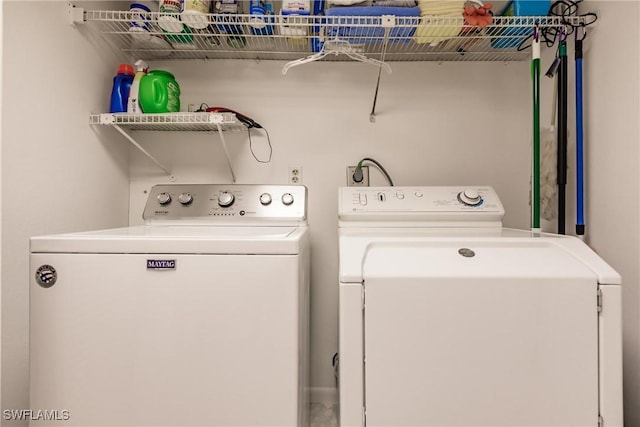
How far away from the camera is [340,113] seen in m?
1.85

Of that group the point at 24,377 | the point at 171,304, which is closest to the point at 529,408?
the point at 171,304

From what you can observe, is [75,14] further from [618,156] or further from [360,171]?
[618,156]

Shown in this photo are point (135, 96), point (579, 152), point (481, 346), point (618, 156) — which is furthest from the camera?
point (135, 96)

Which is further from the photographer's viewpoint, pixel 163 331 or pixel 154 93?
pixel 154 93

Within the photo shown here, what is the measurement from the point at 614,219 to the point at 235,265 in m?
1.36

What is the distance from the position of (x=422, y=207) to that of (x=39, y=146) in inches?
59.4

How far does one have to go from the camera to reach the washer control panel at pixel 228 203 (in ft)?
5.17

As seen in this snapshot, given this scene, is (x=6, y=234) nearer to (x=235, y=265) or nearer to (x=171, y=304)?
(x=171, y=304)

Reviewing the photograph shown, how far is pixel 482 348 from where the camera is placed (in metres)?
0.93

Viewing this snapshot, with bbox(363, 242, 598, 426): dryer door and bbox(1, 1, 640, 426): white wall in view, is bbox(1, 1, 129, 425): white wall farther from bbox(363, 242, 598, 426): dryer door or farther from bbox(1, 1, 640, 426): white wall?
bbox(363, 242, 598, 426): dryer door

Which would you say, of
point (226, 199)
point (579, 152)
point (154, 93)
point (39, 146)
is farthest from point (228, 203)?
point (579, 152)

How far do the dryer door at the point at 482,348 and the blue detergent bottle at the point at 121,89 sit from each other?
4.81 feet

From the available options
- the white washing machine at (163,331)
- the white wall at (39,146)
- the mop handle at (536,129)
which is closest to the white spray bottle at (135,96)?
the white wall at (39,146)

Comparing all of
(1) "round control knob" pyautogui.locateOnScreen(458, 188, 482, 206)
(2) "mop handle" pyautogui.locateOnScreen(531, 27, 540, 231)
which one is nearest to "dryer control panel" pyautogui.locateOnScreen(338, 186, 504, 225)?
(1) "round control knob" pyautogui.locateOnScreen(458, 188, 482, 206)
